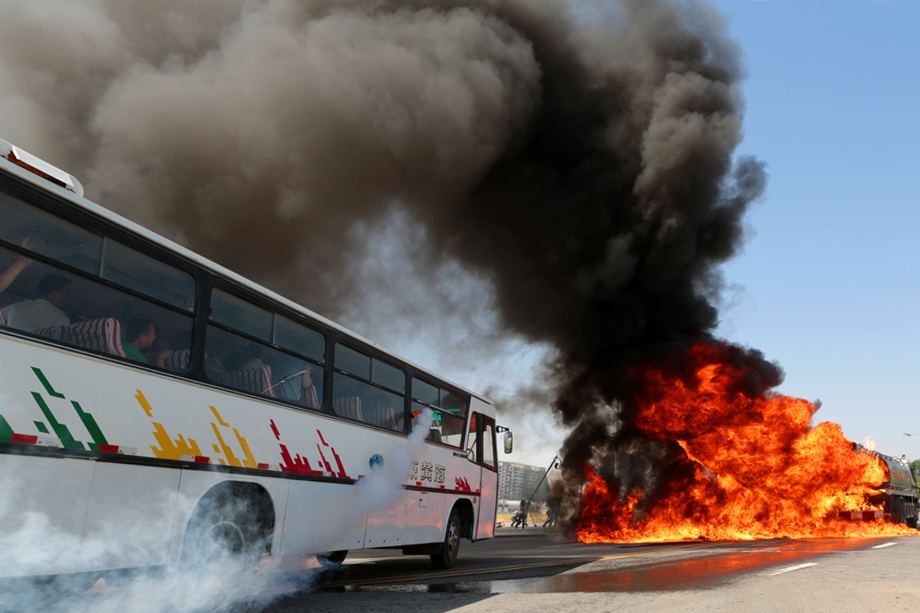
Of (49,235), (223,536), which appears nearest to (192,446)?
(223,536)

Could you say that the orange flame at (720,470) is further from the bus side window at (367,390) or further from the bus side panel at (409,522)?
the bus side window at (367,390)

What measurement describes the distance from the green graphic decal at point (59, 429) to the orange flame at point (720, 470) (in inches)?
708

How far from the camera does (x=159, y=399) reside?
5.23 meters

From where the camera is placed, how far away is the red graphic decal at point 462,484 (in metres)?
10.8

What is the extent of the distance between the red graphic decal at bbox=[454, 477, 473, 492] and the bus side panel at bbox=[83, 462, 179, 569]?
239 inches

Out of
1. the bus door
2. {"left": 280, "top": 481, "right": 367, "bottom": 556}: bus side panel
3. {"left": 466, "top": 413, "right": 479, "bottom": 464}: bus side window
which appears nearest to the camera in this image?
{"left": 280, "top": 481, "right": 367, "bottom": 556}: bus side panel

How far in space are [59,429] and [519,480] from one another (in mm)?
47449

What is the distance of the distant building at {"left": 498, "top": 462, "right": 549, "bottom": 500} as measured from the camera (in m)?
33.5

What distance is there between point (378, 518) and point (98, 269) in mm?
4836

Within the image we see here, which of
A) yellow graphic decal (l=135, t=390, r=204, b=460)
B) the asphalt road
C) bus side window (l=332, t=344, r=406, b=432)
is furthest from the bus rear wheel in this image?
bus side window (l=332, t=344, r=406, b=432)

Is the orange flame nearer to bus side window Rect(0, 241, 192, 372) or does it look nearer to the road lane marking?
the road lane marking

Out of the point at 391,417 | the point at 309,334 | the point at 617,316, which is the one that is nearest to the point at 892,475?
the point at 617,316

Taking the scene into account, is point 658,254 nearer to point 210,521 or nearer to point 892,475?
point 892,475

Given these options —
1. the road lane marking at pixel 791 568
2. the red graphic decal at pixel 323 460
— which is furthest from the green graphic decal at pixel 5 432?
the road lane marking at pixel 791 568
